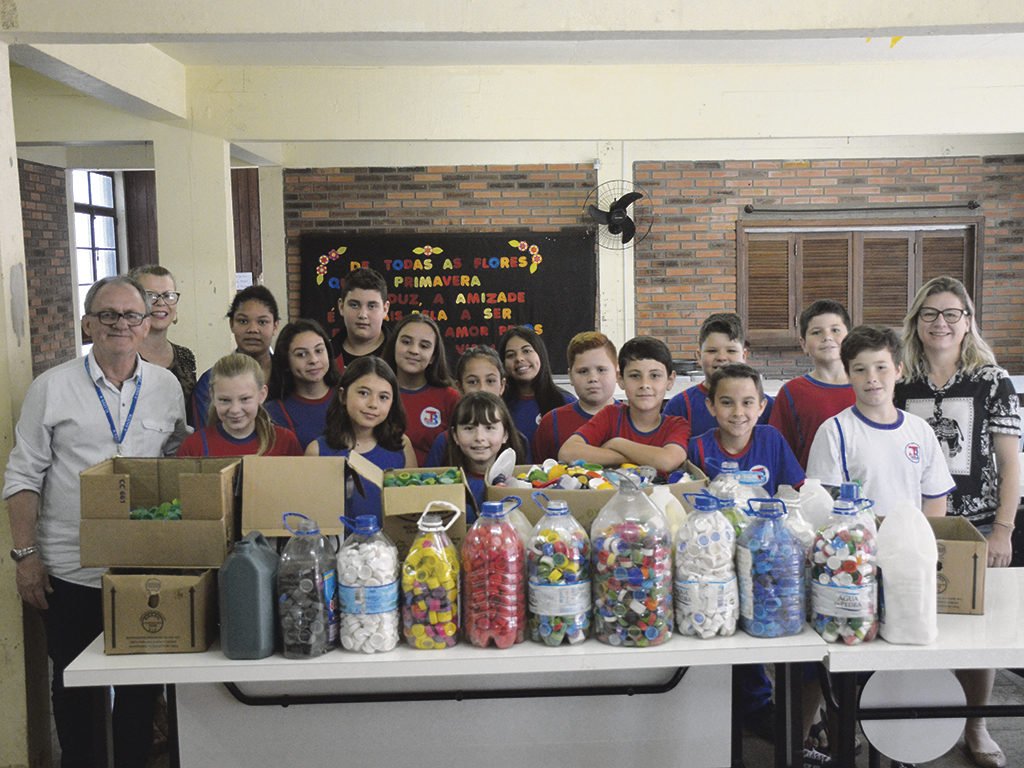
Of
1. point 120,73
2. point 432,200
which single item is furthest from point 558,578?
point 432,200

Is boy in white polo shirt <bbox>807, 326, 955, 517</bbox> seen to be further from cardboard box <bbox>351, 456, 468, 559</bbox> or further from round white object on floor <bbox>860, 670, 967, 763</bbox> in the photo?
cardboard box <bbox>351, 456, 468, 559</bbox>

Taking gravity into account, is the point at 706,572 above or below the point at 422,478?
below

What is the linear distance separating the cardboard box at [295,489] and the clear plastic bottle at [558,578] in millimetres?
477

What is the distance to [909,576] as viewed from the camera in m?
1.95

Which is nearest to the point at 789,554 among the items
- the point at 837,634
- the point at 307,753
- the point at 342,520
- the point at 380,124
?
the point at 837,634

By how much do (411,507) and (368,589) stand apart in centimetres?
21

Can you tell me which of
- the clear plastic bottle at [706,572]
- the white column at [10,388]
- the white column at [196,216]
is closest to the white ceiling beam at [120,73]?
A: the white column at [196,216]

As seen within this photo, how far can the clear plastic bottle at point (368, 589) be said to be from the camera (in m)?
1.93

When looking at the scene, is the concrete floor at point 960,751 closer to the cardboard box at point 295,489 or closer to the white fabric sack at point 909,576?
the white fabric sack at point 909,576

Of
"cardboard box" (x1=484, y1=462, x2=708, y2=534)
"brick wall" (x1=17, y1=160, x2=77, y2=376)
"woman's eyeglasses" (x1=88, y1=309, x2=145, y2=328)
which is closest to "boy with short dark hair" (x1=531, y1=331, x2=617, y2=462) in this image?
"cardboard box" (x1=484, y1=462, x2=708, y2=534)

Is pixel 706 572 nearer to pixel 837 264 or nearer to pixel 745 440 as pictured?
pixel 745 440

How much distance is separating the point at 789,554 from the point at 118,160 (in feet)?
22.0

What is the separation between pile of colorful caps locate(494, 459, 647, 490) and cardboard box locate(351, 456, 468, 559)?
9.4 inches

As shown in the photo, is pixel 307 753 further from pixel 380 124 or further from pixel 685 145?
pixel 685 145
